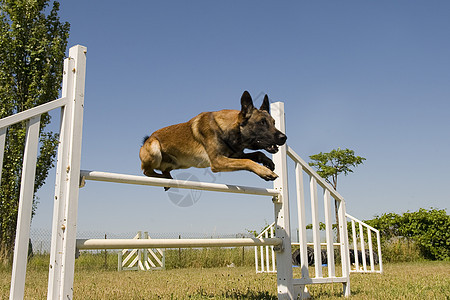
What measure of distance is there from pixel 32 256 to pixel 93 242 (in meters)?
11.8

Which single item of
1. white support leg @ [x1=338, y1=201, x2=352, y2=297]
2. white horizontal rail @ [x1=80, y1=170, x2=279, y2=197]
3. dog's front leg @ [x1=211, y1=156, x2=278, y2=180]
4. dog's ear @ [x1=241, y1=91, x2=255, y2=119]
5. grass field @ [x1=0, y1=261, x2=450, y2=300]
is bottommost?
grass field @ [x1=0, y1=261, x2=450, y2=300]

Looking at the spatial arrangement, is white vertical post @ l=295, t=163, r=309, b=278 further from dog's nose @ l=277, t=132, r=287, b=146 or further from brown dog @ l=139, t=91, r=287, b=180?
dog's nose @ l=277, t=132, r=287, b=146

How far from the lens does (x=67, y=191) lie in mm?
2744

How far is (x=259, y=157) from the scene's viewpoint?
3.80 meters

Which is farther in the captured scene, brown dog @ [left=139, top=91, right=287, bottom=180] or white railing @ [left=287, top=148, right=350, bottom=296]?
white railing @ [left=287, top=148, right=350, bottom=296]

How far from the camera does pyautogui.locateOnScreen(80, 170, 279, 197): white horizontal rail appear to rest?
289 centimetres

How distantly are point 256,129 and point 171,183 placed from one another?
37.9 inches

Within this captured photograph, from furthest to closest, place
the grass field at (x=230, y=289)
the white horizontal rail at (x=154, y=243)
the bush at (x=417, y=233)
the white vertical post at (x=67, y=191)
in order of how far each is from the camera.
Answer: the bush at (x=417, y=233) < the grass field at (x=230, y=289) < the white horizontal rail at (x=154, y=243) < the white vertical post at (x=67, y=191)

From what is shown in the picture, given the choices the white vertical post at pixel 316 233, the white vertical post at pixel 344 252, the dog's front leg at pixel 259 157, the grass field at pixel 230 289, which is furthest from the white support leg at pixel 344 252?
the dog's front leg at pixel 259 157

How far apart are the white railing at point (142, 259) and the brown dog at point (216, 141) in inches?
388

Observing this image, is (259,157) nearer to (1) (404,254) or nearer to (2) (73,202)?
(2) (73,202)

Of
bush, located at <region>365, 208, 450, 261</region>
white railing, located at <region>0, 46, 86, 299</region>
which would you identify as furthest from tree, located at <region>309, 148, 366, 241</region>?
white railing, located at <region>0, 46, 86, 299</region>

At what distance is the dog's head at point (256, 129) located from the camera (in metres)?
3.59

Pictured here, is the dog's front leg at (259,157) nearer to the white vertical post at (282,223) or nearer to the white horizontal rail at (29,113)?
the white vertical post at (282,223)
